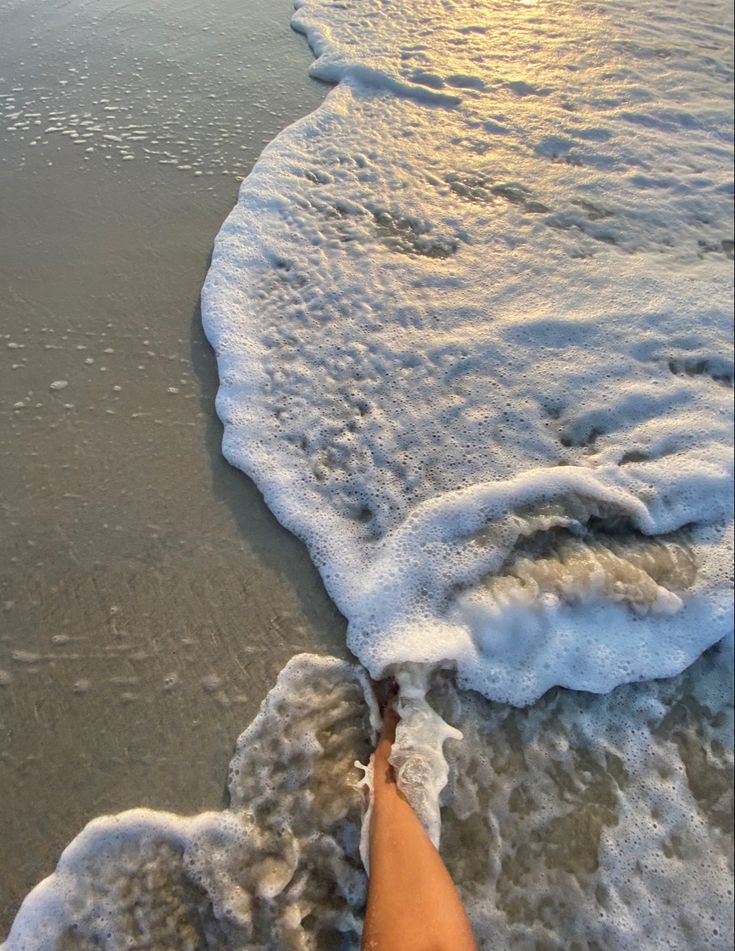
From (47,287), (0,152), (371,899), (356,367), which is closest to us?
(371,899)

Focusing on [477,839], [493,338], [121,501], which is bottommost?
[477,839]

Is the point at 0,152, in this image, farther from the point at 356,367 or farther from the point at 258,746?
the point at 258,746

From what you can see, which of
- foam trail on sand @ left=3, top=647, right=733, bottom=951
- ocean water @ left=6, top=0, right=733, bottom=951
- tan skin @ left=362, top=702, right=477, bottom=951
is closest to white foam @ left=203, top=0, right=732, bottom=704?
ocean water @ left=6, top=0, right=733, bottom=951

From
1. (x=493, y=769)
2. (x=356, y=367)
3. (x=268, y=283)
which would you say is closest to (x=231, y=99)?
(x=268, y=283)

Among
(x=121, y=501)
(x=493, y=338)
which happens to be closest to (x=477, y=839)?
(x=121, y=501)

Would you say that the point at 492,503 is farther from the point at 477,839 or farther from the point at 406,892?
the point at 406,892

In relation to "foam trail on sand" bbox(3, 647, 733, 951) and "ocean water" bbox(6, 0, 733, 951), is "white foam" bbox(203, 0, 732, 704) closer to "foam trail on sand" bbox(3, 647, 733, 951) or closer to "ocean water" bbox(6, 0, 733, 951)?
"ocean water" bbox(6, 0, 733, 951)
